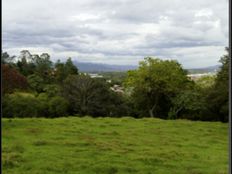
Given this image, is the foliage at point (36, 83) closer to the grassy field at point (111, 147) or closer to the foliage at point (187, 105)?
the foliage at point (187, 105)

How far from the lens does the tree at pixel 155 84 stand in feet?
73.2

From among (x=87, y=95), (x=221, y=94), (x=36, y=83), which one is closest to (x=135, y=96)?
(x=87, y=95)

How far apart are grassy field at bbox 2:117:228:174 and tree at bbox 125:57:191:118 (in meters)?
9.33

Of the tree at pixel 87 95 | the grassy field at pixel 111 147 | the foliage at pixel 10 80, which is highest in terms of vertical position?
the foliage at pixel 10 80

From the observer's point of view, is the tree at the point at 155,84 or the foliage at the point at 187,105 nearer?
the foliage at the point at 187,105

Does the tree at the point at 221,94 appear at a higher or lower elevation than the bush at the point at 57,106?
higher

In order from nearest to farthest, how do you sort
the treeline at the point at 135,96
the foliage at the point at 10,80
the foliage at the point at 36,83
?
the foliage at the point at 10,80, the treeline at the point at 135,96, the foliage at the point at 36,83

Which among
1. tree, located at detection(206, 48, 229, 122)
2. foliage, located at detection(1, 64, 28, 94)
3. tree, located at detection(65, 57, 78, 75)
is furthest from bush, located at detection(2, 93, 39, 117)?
tree, located at detection(65, 57, 78, 75)

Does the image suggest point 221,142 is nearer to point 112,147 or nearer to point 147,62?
point 112,147

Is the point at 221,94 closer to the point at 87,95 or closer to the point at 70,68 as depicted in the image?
the point at 87,95

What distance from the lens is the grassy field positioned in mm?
6574

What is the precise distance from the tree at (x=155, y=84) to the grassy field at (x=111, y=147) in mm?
9327

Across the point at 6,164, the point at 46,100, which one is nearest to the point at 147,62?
the point at 46,100

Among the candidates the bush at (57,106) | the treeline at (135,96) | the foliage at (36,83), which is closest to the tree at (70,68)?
the foliage at (36,83)
